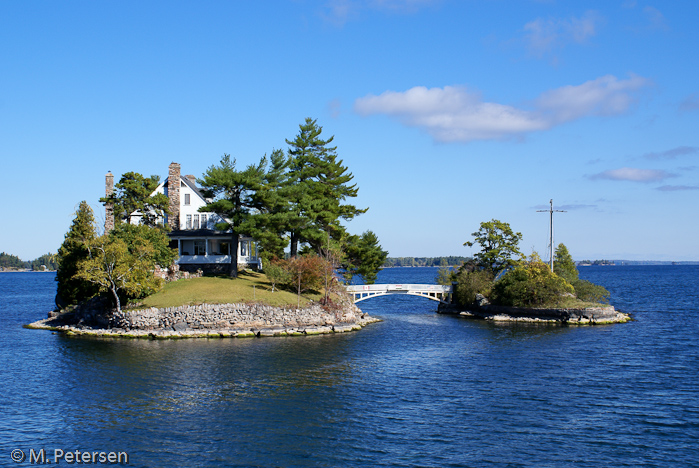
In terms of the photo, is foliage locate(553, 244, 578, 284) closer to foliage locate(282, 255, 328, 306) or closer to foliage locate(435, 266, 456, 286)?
foliage locate(435, 266, 456, 286)

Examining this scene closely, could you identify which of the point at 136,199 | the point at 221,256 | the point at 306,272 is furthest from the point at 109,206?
the point at 306,272

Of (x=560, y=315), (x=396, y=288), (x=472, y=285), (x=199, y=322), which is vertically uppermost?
(x=472, y=285)

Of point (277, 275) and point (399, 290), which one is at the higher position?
point (277, 275)

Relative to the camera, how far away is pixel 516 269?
7075 centimetres

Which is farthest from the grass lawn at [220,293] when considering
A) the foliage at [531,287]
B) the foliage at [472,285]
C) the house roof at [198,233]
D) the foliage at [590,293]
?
the foliage at [590,293]

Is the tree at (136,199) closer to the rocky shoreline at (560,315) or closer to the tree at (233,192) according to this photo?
the tree at (233,192)

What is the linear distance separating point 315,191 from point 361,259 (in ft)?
40.2

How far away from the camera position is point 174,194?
242 ft

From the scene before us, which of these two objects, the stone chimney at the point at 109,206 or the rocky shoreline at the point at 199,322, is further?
the stone chimney at the point at 109,206

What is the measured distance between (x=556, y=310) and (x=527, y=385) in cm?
3415

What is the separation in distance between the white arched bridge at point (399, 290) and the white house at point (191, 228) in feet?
55.1

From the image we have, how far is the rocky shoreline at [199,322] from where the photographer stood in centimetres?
5016

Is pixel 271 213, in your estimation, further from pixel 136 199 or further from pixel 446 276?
pixel 446 276

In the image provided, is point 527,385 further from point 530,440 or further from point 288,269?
point 288,269
